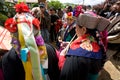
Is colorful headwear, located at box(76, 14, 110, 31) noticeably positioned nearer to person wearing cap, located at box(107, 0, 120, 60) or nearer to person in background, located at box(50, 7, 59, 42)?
person wearing cap, located at box(107, 0, 120, 60)

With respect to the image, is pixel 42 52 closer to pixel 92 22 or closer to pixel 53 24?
pixel 92 22

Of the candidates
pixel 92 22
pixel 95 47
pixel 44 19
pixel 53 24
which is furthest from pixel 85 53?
pixel 53 24

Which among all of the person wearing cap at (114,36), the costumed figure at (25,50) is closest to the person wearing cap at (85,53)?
the costumed figure at (25,50)

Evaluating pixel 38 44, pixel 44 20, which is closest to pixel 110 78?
pixel 44 20

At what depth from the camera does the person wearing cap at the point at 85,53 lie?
2.08 m

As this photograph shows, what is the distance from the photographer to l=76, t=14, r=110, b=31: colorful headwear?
86.2 inches

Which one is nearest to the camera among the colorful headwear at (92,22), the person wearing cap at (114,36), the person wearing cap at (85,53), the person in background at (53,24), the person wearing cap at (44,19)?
the person wearing cap at (85,53)

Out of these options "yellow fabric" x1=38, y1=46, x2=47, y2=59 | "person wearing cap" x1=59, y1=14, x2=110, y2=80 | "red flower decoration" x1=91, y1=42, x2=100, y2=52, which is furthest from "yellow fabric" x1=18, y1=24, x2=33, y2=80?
"red flower decoration" x1=91, y1=42, x2=100, y2=52

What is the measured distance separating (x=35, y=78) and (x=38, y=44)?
250mm

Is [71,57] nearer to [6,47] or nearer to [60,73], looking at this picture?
[60,73]

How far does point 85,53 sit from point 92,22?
0.28 m

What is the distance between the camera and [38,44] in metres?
1.91

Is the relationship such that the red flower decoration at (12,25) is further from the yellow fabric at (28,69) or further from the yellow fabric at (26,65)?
the yellow fabric at (28,69)

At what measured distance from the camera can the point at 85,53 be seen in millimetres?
2096
